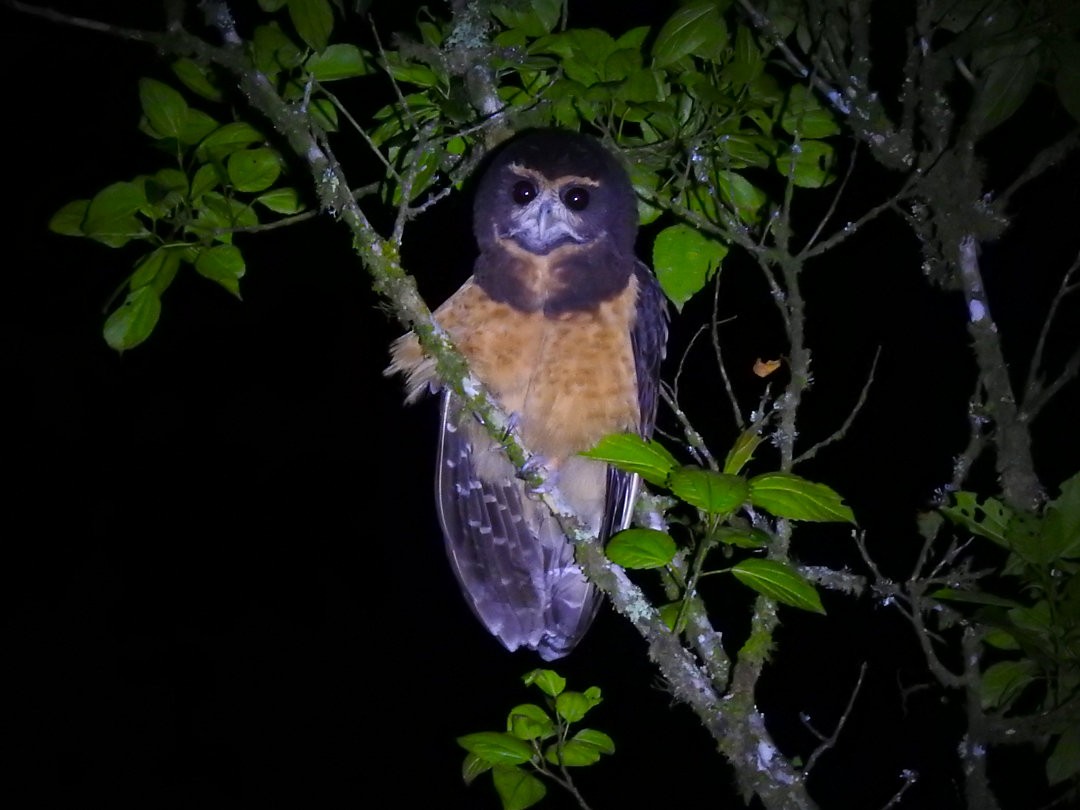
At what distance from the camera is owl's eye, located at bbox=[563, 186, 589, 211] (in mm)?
3418

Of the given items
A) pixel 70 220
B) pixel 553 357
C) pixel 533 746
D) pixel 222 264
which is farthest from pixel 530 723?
pixel 70 220

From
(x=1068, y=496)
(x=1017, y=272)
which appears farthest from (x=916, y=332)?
(x=1068, y=496)

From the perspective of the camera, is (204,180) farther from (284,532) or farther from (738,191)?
(284,532)

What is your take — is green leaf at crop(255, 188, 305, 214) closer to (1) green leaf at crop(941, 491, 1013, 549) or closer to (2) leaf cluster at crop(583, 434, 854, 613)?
(2) leaf cluster at crop(583, 434, 854, 613)

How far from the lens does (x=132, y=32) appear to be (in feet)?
7.70

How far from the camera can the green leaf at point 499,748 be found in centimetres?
219

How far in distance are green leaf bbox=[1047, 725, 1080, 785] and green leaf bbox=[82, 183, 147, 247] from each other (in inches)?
92.0

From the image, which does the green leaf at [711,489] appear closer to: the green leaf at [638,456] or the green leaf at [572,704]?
the green leaf at [638,456]

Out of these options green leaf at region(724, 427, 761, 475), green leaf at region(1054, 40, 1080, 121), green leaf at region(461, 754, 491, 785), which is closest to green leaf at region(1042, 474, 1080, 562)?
green leaf at region(724, 427, 761, 475)

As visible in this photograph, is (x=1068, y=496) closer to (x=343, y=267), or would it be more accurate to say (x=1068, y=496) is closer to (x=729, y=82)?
(x=729, y=82)

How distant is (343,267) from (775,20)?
5609mm

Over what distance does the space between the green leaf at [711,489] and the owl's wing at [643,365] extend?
1.89 meters

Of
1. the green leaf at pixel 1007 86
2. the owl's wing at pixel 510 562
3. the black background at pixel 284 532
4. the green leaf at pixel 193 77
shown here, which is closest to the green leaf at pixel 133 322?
the green leaf at pixel 193 77

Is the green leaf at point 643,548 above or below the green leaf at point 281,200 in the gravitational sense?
below
